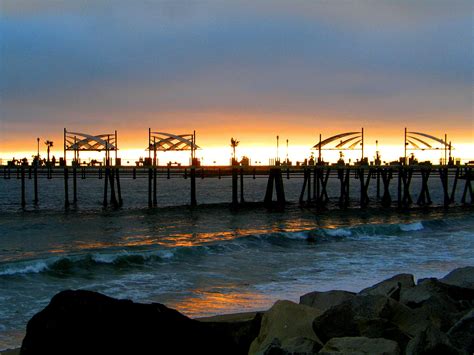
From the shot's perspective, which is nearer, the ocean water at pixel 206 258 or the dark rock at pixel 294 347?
the dark rock at pixel 294 347

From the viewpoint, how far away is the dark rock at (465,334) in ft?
17.4

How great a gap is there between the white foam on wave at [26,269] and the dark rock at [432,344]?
11.4 m

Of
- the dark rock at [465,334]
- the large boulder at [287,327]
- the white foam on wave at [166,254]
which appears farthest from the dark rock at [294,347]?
the white foam on wave at [166,254]

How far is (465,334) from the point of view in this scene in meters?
5.43

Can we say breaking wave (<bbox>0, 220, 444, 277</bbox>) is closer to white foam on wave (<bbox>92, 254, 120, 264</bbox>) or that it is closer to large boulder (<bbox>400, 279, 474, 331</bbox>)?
white foam on wave (<bbox>92, 254, 120, 264</bbox>)

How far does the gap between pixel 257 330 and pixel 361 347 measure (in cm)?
172

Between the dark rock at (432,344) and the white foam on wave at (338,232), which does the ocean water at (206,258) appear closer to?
the white foam on wave at (338,232)

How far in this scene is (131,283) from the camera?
1286 cm

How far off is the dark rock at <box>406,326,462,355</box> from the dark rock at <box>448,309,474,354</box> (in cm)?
46

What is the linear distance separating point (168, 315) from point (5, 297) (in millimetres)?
7082

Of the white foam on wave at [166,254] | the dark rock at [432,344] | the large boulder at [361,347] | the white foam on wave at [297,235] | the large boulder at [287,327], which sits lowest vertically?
the white foam on wave at [297,235]

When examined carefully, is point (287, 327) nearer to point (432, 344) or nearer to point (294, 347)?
point (294, 347)

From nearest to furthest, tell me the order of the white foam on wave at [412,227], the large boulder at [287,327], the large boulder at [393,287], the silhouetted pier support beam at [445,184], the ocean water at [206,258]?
the large boulder at [287,327] < the large boulder at [393,287] < the ocean water at [206,258] < the white foam on wave at [412,227] < the silhouetted pier support beam at [445,184]

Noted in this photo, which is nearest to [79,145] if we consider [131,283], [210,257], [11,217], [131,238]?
[11,217]
